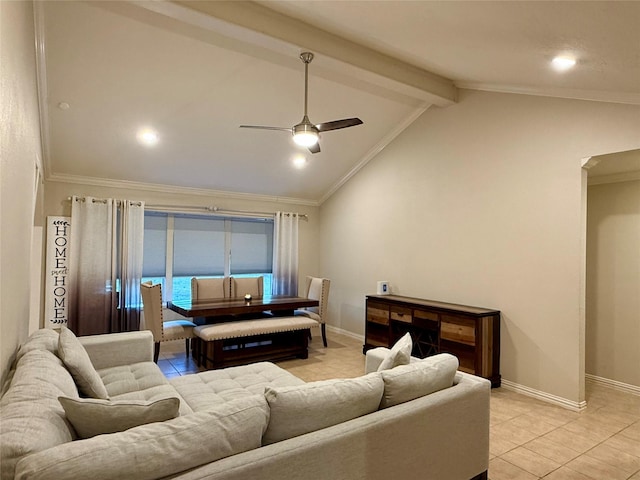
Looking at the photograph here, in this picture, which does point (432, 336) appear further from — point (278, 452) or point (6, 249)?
point (6, 249)

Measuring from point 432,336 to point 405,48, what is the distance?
3.20 m

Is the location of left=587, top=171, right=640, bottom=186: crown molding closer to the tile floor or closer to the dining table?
the tile floor

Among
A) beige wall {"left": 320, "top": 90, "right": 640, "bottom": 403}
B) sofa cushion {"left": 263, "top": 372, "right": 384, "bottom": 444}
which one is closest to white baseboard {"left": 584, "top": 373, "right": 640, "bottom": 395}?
beige wall {"left": 320, "top": 90, "right": 640, "bottom": 403}

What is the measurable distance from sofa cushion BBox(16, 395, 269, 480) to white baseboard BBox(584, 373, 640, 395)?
4235mm

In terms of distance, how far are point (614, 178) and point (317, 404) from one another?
4189 mm

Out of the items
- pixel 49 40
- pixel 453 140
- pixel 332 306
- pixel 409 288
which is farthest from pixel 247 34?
pixel 332 306

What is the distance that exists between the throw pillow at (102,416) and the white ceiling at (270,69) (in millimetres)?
2631

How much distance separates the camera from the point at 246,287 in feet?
19.2

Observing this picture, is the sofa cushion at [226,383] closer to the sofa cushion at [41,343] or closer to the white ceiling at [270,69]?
the sofa cushion at [41,343]

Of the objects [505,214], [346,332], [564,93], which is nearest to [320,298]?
[346,332]

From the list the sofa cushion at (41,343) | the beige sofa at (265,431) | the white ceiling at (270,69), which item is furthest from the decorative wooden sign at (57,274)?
the beige sofa at (265,431)

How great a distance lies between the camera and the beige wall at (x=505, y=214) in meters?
3.53

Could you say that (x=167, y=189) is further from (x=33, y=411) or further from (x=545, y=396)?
(x=545, y=396)

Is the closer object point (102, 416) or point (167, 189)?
point (102, 416)
